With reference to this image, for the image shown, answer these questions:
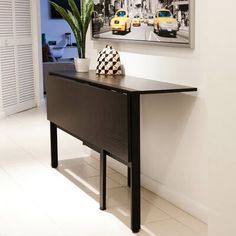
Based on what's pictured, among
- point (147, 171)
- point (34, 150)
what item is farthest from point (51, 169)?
point (147, 171)

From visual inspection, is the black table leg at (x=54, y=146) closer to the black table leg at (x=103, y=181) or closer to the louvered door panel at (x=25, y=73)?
the black table leg at (x=103, y=181)

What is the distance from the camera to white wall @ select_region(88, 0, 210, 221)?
9.22 ft

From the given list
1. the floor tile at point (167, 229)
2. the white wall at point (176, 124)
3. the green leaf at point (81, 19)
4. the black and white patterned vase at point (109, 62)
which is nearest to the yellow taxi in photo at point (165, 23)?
the white wall at point (176, 124)

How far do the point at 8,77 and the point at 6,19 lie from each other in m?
0.76

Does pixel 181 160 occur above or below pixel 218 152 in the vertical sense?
below

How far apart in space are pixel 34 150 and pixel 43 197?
1343 mm

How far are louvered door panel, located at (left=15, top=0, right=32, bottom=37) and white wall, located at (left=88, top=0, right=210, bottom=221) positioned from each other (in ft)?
10.4

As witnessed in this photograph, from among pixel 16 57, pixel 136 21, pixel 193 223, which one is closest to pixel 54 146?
pixel 136 21

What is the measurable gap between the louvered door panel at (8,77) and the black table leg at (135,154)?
3.87 m

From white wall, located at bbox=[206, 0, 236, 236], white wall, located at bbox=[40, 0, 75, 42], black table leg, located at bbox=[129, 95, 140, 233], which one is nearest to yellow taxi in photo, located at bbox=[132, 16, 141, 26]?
black table leg, located at bbox=[129, 95, 140, 233]

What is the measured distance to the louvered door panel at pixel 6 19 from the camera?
609 centimetres

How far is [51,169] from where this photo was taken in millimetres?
4027

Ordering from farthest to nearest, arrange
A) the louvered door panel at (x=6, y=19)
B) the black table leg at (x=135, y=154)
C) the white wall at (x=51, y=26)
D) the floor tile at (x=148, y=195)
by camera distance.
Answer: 1. the white wall at (x=51, y=26)
2. the louvered door panel at (x=6, y=19)
3. the floor tile at (x=148, y=195)
4. the black table leg at (x=135, y=154)

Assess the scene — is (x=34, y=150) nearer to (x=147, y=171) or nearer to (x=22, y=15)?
(x=147, y=171)
